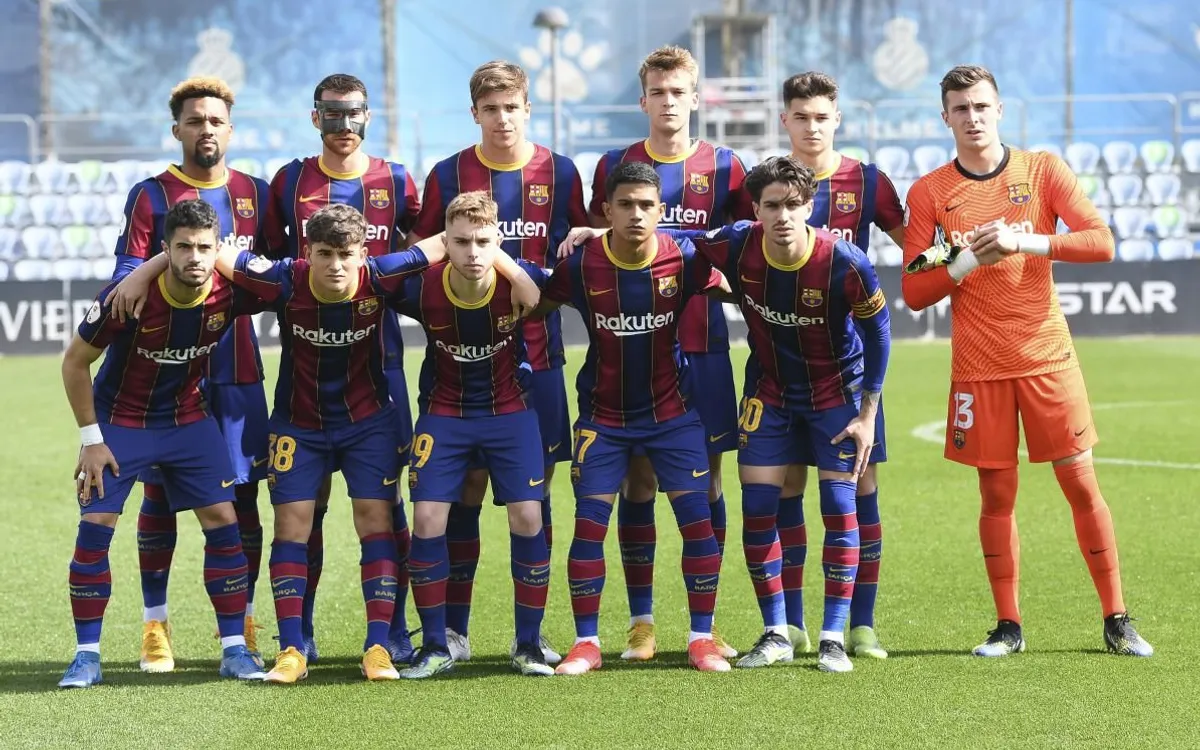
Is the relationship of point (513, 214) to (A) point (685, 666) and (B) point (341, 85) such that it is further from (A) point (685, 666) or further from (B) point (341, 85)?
(A) point (685, 666)

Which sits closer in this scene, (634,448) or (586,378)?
(634,448)

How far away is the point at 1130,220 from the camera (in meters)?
22.0

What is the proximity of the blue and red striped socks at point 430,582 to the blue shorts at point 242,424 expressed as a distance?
0.87m

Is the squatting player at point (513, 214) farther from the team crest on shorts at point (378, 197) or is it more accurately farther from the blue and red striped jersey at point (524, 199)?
the team crest on shorts at point (378, 197)

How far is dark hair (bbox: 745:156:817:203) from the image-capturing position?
5.29 meters

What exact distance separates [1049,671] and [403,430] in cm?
245

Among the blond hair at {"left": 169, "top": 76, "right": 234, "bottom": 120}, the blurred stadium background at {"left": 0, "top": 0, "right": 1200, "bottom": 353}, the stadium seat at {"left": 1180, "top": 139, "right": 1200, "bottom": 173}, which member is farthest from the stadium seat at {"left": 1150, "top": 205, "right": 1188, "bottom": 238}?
the blond hair at {"left": 169, "top": 76, "right": 234, "bottom": 120}

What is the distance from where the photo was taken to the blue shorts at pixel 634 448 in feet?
18.2

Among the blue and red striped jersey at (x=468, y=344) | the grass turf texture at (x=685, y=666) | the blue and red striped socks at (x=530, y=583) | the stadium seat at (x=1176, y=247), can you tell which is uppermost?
the stadium seat at (x=1176, y=247)

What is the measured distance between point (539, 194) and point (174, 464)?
171 centimetres

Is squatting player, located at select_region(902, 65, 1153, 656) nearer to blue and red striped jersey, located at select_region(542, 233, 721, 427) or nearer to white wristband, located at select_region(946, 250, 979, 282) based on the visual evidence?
white wristband, located at select_region(946, 250, 979, 282)

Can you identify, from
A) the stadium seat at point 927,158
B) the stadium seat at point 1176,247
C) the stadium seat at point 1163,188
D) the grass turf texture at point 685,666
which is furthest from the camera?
the stadium seat at point 927,158

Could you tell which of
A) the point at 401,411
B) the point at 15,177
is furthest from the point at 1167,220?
the point at 401,411

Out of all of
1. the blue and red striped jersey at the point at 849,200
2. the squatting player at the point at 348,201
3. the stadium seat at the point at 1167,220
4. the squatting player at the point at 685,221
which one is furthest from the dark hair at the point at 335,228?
the stadium seat at the point at 1167,220
